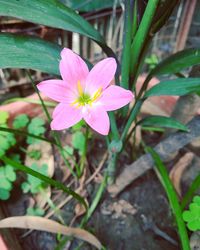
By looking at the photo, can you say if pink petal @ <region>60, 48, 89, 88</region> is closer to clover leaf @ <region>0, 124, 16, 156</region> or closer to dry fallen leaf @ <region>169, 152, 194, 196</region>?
clover leaf @ <region>0, 124, 16, 156</region>

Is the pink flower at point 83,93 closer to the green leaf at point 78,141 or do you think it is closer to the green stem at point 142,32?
the green stem at point 142,32

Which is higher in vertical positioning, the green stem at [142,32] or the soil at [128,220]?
the green stem at [142,32]

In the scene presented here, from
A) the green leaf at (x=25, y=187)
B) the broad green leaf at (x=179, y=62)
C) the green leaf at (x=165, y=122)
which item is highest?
the broad green leaf at (x=179, y=62)

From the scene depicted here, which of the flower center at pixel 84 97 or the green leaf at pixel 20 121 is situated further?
the green leaf at pixel 20 121

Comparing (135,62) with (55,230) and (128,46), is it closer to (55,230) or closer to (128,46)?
(128,46)

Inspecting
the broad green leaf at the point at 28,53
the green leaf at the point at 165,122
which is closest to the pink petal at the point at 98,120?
the broad green leaf at the point at 28,53

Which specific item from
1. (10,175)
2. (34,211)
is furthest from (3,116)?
(34,211)

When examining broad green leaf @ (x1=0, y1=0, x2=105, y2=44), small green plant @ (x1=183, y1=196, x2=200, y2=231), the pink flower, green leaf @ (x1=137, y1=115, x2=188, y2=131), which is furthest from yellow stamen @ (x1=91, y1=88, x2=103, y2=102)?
small green plant @ (x1=183, y1=196, x2=200, y2=231)

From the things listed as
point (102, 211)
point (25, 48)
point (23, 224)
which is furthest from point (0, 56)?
point (102, 211)
